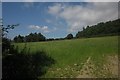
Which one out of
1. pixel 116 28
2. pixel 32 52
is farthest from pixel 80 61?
pixel 116 28

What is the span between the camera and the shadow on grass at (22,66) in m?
14.6

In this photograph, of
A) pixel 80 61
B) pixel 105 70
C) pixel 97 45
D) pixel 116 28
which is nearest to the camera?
pixel 105 70

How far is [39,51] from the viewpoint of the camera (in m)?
22.0

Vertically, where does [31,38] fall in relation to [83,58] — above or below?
above

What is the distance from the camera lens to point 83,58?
2073 centimetres

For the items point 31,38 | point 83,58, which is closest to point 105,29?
point 31,38

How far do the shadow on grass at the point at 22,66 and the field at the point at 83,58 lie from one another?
558 millimetres

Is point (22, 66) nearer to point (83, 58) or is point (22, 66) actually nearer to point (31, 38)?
point (83, 58)

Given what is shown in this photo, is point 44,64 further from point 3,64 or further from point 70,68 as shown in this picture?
point 3,64

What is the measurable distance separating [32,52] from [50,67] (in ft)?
10.0

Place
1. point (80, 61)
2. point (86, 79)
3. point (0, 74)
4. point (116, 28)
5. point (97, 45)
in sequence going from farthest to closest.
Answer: point (116, 28)
point (97, 45)
point (80, 61)
point (86, 79)
point (0, 74)

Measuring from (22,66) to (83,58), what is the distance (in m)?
6.29

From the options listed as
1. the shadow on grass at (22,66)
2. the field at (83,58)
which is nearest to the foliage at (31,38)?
the field at (83,58)

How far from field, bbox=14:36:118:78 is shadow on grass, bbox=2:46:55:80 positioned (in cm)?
56
